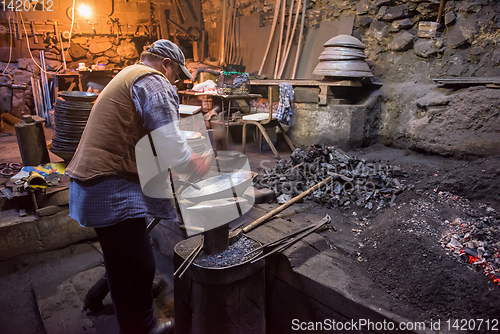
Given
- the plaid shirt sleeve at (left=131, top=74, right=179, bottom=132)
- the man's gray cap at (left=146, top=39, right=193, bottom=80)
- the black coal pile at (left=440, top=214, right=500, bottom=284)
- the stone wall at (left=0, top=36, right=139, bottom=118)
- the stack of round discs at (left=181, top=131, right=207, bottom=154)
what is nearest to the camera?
the plaid shirt sleeve at (left=131, top=74, right=179, bottom=132)

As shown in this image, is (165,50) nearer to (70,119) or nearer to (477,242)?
(70,119)

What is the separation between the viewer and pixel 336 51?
5.25 metres

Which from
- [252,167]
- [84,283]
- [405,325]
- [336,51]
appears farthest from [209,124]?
[405,325]

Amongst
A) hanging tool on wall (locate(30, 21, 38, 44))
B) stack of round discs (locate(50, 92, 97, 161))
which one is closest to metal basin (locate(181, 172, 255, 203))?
stack of round discs (locate(50, 92, 97, 161))

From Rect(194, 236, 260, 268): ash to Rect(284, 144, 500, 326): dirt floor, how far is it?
93 centimetres

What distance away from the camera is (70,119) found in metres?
3.72

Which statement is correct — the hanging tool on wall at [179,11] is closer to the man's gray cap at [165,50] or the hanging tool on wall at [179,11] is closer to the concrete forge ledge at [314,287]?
the man's gray cap at [165,50]

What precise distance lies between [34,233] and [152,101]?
116 inches

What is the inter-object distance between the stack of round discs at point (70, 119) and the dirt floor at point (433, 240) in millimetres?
3017

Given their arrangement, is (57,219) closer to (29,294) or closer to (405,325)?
(29,294)

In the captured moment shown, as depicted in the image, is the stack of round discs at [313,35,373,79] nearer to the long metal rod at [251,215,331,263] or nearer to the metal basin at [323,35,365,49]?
the metal basin at [323,35,365,49]

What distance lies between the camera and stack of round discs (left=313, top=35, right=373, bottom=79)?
5215mm

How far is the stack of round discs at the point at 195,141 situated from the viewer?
296 cm

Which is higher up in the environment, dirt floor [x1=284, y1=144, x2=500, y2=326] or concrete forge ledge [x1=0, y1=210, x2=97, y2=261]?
dirt floor [x1=284, y1=144, x2=500, y2=326]
